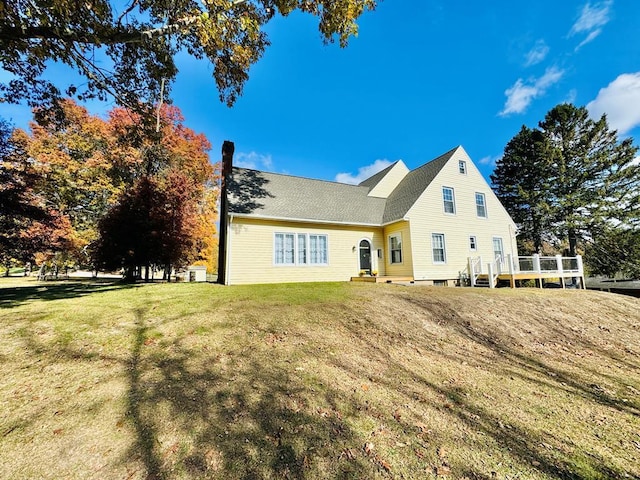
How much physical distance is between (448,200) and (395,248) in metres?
4.58

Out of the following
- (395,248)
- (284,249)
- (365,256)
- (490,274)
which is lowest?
(490,274)

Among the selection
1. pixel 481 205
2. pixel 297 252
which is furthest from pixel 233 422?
pixel 481 205

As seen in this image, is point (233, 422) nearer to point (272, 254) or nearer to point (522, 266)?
point (272, 254)

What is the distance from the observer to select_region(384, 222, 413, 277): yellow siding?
15.6 metres

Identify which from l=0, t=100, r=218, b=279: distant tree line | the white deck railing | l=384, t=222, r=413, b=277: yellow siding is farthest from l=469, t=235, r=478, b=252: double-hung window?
l=0, t=100, r=218, b=279: distant tree line

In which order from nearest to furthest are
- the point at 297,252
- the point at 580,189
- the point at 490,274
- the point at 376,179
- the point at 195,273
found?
the point at 297,252 < the point at 490,274 < the point at 376,179 < the point at 195,273 < the point at 580,189

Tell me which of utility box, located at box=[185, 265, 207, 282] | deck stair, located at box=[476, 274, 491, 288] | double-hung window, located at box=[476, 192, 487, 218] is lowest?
deck stair, located at box=[476, 274, 491, 288]

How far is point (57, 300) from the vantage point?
8.63 meters

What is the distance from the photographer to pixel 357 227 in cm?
1656

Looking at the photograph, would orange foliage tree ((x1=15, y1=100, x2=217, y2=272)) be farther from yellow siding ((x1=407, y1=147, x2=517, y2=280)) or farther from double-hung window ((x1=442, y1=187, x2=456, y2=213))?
double-hung window ((x1=442, y1=187, x2=456, y2=213))

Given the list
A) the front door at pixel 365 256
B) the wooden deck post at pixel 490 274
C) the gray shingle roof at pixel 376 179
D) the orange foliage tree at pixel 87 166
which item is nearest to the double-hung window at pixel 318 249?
the front door at pixel 365 256

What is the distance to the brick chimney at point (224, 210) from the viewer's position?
14125 mm

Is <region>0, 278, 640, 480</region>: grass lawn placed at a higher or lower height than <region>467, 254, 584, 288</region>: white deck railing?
lower

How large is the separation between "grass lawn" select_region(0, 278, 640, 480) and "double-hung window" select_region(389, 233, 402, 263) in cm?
836
